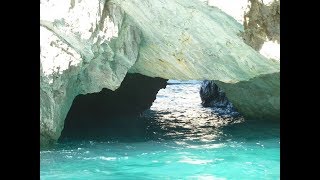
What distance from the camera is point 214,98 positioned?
18.4 meters

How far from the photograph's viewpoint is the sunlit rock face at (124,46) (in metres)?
6.80

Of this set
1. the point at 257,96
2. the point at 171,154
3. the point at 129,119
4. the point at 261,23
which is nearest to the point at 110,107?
the point at 129,119

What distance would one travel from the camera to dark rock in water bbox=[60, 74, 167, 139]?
11719 mm

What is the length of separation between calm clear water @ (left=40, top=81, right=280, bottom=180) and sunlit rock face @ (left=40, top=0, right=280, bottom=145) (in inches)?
30.8

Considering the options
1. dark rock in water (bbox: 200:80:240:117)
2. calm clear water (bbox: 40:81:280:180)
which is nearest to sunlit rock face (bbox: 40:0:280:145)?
calm clear water (bbox: 40:81:280:180)

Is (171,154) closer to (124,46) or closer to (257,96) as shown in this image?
(124,46)

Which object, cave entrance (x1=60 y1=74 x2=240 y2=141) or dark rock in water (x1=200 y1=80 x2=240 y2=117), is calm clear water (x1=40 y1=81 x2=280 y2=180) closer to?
cave entrance (x1=60 y1=74 x2=240 y2=141)

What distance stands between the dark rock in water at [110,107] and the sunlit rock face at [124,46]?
2814 millimetres

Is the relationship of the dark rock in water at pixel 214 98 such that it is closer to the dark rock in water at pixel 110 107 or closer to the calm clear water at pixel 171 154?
the dark rock in water at pixel 110 107

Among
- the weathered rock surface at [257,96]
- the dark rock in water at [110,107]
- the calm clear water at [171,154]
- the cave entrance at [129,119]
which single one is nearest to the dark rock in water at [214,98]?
the cave entrance at [129,119]

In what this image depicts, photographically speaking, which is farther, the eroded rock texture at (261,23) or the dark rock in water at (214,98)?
the dark rock in water at (214,98)

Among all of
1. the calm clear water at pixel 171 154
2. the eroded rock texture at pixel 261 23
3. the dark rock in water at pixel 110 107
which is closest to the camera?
→ the calm clear water at pixel 171 154

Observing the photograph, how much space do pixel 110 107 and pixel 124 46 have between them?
6.46m
